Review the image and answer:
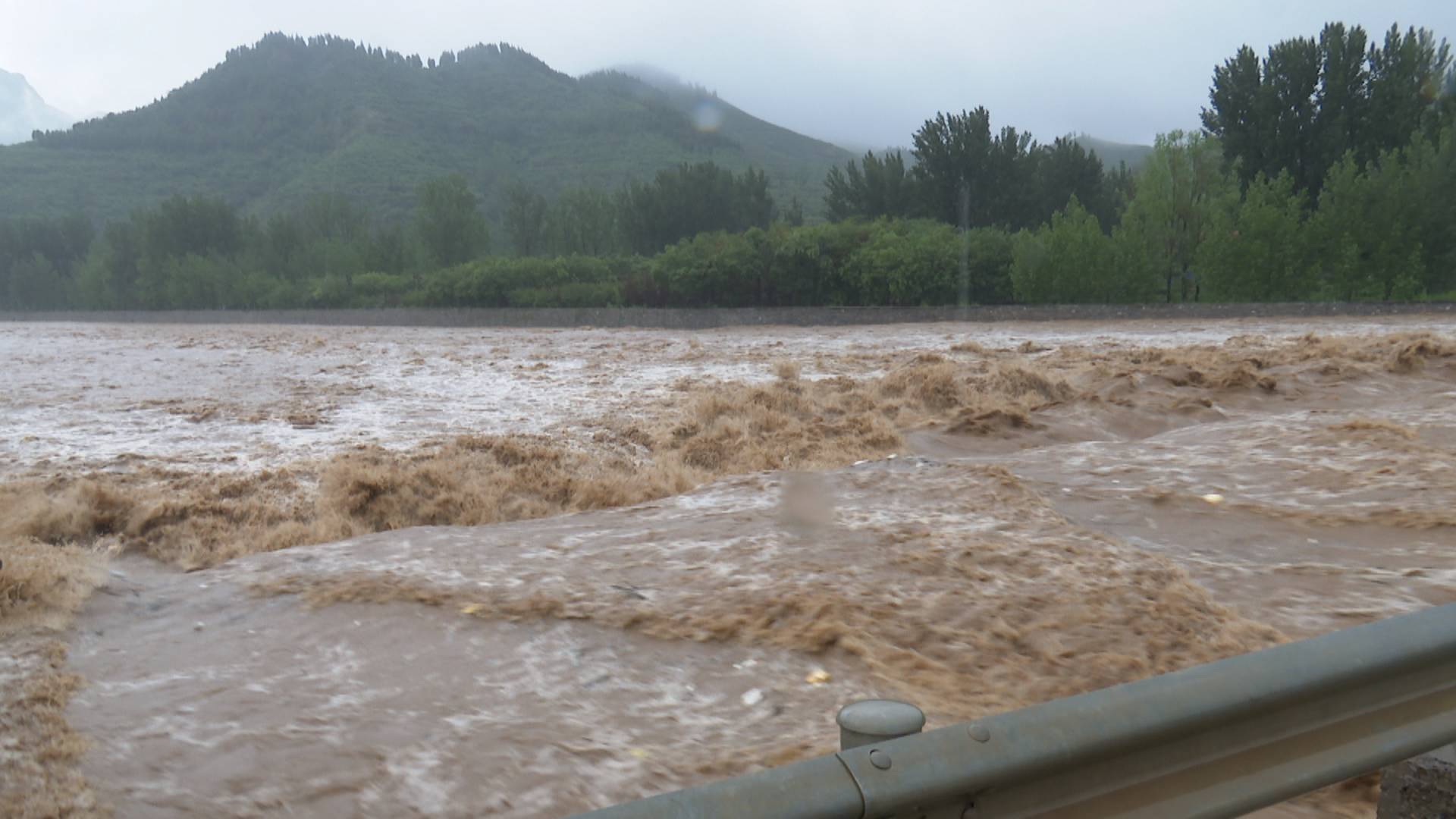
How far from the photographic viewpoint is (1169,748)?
166cm

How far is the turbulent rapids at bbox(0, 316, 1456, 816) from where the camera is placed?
2.99 metres

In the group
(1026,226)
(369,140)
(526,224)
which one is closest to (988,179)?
(1026,226)

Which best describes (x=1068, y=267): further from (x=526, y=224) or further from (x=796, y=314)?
(x=526, y=224)

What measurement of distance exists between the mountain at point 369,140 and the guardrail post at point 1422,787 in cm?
10240

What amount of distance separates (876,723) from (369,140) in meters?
147

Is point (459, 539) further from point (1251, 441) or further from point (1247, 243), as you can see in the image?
Answer: point (1247, 243)

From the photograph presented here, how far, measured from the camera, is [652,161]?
125m

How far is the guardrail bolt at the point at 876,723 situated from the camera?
58.8 inches

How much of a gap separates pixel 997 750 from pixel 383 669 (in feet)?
8.74

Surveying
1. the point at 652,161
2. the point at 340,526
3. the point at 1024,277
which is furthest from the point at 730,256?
the point at 652,161

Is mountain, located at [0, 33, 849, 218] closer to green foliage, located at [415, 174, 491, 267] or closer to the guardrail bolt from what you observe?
green foliage, located at [415, 174, 491, 267]

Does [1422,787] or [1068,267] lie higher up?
[1068,267]

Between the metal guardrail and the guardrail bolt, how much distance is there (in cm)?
2

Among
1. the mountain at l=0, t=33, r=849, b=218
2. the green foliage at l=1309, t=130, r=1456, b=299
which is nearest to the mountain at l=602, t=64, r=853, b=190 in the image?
the mountain at l=0, t=33, r=849, b=218
